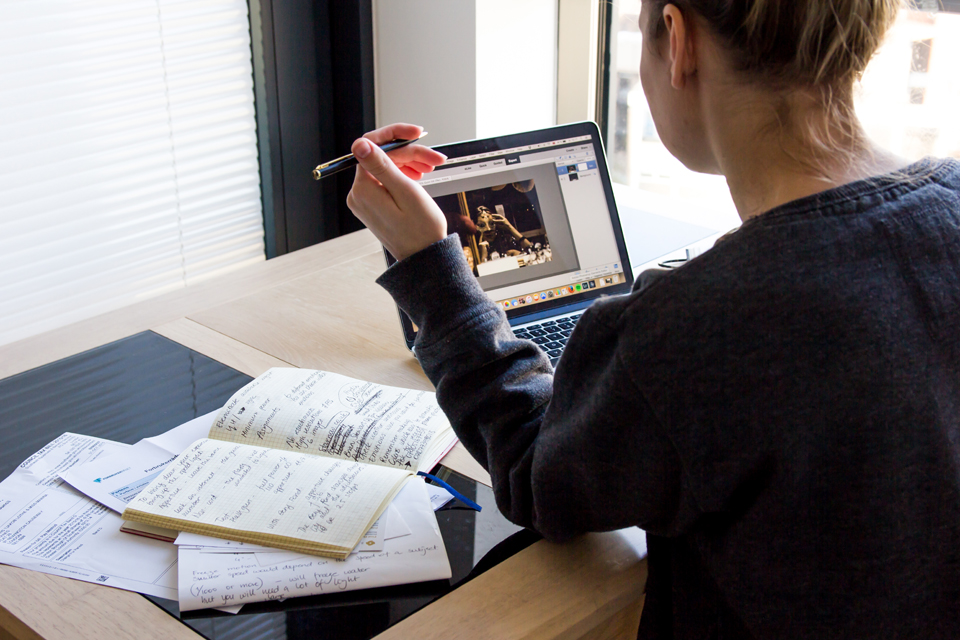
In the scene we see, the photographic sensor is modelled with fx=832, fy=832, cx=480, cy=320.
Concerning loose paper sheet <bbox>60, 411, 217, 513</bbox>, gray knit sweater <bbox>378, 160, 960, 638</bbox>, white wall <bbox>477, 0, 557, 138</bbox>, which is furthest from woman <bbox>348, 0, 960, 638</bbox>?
white wall <bbox>477, 0, 557, 138</bbox>

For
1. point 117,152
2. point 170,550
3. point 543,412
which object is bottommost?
point 170,550

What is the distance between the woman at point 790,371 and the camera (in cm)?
50

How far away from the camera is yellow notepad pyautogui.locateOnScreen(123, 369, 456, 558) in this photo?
70 cm

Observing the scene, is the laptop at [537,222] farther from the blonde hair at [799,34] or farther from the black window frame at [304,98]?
the black window frame at [304,98]

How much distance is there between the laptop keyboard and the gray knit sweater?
0.43 m

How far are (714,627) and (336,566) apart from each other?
0.97 feet

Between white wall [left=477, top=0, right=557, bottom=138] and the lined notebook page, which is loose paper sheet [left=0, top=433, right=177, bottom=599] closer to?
the lined notebook page

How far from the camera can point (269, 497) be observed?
2.42 ft

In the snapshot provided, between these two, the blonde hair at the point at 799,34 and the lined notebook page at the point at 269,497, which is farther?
the lined notebook page at the point at 269,497

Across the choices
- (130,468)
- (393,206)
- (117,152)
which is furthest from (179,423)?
(117,152)

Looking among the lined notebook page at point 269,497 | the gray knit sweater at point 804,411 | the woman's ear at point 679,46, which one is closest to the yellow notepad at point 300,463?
the lined notebook page at point 269,497

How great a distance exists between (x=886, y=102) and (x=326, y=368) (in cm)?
66

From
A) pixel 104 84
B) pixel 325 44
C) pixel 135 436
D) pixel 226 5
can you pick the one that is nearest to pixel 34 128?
pixel 104 84

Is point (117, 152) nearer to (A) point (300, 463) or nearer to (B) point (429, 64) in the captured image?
(B) point (429, 64)
